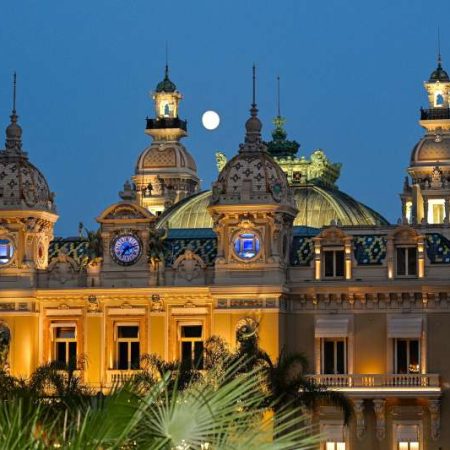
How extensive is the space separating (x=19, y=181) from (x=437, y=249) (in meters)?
17.9

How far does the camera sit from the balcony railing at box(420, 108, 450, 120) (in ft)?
369

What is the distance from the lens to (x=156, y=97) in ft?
374

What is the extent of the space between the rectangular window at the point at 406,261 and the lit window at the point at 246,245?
578 cm

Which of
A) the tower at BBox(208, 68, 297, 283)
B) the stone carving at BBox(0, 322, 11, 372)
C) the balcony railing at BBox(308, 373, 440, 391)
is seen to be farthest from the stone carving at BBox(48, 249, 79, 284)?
the balcony railing at BBox(308, 373, 440, 391)

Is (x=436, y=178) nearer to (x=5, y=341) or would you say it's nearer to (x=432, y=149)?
(x=432, y=149)

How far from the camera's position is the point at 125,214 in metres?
81.7

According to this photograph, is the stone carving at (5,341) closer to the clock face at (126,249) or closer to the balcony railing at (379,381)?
the clock face at (126,249)

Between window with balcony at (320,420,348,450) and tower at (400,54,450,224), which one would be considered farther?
tower at (400,54,450,224)

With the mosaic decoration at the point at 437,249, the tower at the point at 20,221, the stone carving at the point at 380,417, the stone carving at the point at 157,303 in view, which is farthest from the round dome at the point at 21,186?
the stone carving at the point at 380,417

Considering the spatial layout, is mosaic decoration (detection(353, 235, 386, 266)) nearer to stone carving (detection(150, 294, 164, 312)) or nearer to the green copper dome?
stone carving (detection(150, 294, 164, 312))

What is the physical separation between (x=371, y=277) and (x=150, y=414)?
48.8 m

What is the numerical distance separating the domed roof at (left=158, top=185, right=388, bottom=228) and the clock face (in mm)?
9772

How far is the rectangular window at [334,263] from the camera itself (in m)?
80.1

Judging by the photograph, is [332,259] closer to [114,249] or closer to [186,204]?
[114,249]
